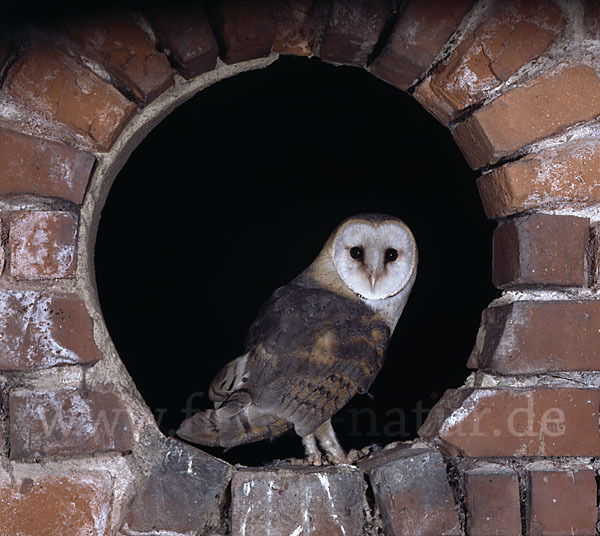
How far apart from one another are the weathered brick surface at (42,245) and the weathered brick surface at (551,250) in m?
0.77

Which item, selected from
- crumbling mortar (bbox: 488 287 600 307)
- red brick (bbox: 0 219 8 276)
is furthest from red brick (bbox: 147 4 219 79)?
crumbling mortar (bbox: 488 287 600 307)

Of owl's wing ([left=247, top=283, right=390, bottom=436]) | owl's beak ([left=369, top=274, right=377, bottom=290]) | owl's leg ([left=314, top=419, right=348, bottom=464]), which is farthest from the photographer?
owl's beak ([left=369, top=274, right=377, bottom=290])

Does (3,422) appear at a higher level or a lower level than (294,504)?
higher

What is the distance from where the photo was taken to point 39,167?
1116 mm

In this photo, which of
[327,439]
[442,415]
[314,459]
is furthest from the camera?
[327,439]

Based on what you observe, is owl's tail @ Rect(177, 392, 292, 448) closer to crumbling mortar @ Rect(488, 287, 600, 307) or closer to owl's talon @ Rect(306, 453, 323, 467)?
owl's talon @ Rect(306, 453, 323, 467)

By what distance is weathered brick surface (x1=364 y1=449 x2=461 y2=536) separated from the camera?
3.81 ft

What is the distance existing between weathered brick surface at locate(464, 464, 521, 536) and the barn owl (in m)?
0.34

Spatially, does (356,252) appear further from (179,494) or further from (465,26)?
(179,494)

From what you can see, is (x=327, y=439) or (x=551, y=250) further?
(x=327, y=439)

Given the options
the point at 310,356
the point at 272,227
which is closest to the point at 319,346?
the point at 310,356

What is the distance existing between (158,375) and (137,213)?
1.78 feet

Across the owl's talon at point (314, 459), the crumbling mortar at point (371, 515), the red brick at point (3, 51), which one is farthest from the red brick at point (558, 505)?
the red brick at point (3, 51)

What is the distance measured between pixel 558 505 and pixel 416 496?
0.24m
